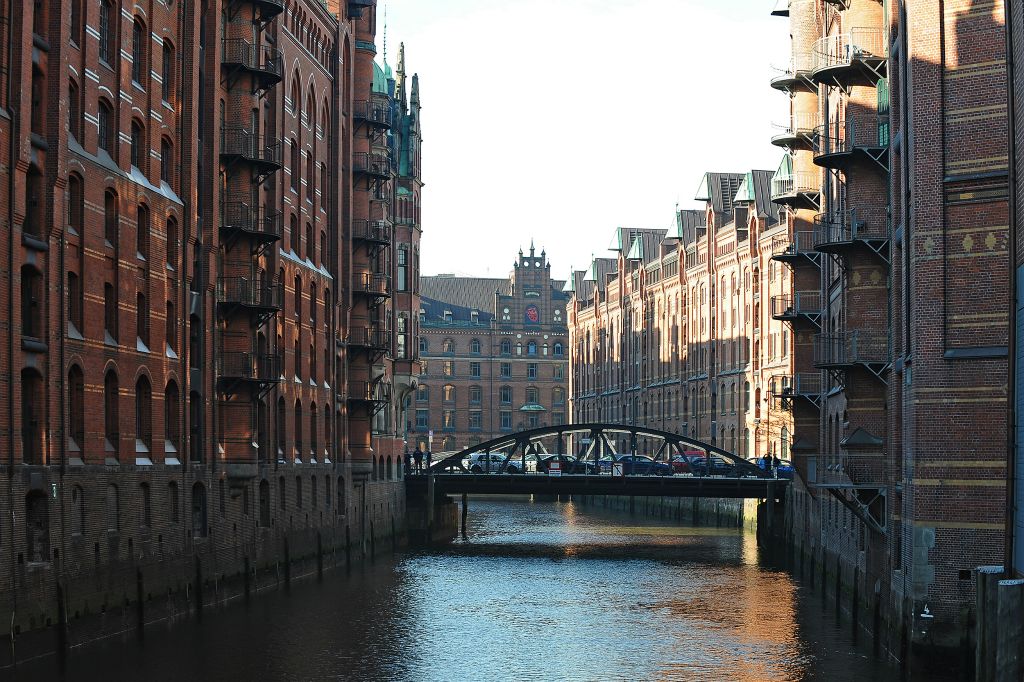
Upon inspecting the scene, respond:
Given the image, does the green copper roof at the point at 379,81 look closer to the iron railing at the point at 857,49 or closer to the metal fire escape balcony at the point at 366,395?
the metal fire escape balcony at the point at 366,395

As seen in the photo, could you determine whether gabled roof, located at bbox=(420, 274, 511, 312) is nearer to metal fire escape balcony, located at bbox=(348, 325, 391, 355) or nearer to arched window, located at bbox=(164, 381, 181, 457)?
metal fire escape balcony, located at bbox=(348, 325, 391, 355)

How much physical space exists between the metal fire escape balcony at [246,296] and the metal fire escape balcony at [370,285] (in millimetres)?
16285

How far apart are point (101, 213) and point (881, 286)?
20713 mm

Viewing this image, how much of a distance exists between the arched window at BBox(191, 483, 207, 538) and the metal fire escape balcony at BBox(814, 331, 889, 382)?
18.1 m

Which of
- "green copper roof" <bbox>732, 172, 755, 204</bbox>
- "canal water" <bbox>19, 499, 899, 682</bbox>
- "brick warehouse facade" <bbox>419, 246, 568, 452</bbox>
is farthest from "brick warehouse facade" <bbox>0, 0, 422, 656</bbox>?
"brick warehouse facade" <bbox>419, 246, 568, 452</bbox>

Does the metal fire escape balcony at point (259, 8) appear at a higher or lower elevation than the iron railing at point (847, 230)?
higher

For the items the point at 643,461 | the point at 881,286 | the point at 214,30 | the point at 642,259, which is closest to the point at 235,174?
the point at 214,30

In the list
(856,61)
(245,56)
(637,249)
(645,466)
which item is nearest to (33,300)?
(245,56)

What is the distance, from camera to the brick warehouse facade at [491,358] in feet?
551

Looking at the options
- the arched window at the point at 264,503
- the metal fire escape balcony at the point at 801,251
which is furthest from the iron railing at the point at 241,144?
the metal fire escape balcony at the point at 801,251

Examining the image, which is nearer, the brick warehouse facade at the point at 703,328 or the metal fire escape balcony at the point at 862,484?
the metal fire escape balcony at the point at 862,484

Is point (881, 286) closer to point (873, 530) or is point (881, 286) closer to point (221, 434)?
point (873, 530)

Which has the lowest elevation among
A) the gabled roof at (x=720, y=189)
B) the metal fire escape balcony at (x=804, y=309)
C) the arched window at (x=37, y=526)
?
the arched window at (x=37, y=526)

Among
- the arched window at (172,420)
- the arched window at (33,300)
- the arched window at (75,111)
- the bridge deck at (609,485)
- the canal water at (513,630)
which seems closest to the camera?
the arched window at (33,300)
